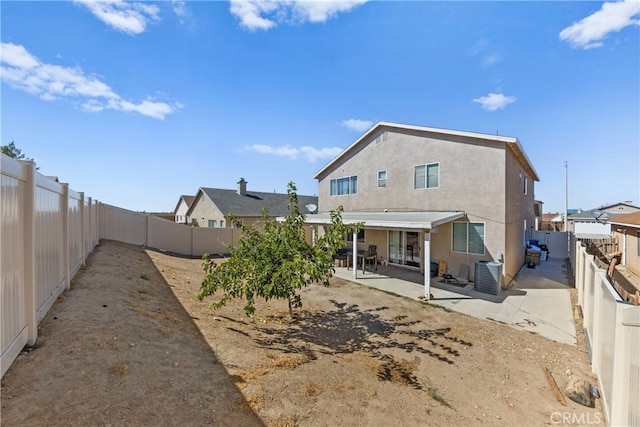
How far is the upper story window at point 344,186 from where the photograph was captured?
16.0 metres

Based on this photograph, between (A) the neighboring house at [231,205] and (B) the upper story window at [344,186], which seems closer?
(B) the upper story window at [344,186]

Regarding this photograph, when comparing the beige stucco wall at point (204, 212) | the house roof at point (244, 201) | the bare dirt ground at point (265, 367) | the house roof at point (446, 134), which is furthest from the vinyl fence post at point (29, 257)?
the beige stucco wall at point (204, 212)

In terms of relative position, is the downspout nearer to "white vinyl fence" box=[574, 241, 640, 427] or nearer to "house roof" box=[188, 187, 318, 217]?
"white vinyl fence" box=[574, 241, 640, 427]

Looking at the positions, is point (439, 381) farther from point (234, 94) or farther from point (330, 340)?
point (234, 94)

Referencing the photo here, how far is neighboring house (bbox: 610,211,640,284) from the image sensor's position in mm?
13681

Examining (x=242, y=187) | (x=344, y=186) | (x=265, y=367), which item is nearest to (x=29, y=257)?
(x=265, y=367)

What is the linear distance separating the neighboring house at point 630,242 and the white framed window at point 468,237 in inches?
327

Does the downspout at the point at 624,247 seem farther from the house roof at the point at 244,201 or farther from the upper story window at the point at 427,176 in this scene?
the house roof at the point at 244,201

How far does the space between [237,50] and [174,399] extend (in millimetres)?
12162

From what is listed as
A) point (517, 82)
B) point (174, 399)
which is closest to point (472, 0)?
point (517, 82)

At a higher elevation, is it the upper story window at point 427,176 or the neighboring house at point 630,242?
the upper story window at point 427,176

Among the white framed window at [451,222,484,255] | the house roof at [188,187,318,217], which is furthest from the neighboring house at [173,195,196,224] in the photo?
the white framed window at [451,222,484,255]

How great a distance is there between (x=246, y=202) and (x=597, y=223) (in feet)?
109
